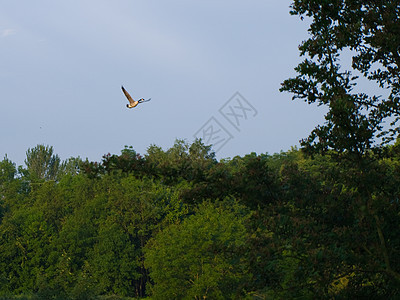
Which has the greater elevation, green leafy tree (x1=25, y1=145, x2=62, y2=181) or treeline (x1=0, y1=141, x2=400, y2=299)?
green leafy tree (x1=25, y1=145, x2=62, y2=181)

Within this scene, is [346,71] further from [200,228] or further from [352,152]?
[200,228]

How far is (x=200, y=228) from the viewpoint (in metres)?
41.7

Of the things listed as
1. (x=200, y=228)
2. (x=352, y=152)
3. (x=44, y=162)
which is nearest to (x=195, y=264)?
(x=200, y=228)

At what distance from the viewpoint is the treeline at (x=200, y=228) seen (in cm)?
1064

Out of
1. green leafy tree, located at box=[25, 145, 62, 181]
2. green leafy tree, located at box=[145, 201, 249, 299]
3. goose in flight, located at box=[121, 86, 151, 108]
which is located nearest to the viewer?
goose in flight, located at box=[121, 86, 151, 108]

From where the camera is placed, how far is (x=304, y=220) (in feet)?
35.0

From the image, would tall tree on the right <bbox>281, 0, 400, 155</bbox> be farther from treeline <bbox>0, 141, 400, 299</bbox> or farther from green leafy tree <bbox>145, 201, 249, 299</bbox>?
green leafy tree <bbox>145, 201, 249, 299</bbox>

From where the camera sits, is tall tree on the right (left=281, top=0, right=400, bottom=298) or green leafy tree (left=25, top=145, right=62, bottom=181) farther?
green leafy tree (left=25, top=145, right=62, bottom=181)

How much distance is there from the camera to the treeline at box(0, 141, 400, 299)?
419 inches

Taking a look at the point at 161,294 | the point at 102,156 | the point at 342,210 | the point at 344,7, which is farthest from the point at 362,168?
the point at 161,294

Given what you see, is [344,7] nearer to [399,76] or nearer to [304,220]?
[399,76]

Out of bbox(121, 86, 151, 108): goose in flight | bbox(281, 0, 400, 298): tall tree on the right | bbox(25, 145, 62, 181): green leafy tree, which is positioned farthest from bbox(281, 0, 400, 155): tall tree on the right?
bbox(25, 145, 62, 181): green leafy tree

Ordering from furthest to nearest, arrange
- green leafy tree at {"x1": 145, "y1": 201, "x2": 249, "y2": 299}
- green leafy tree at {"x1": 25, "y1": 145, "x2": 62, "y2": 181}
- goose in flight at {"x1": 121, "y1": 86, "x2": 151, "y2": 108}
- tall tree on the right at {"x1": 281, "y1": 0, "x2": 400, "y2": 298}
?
1. green leafy tree at {"x1": 25, "y1": 145, "x2": 62, "y2": 181}
2. green leafy tree at {"x1": 145, "y1": 201, "x2": 249, "y2": 299}
3. goose in flight at {"x1": 121, "y1": 86, "x2": 151, "y2": 108}
4. tall tree on the right at {"x1": 281, "y1": 0, "x2": 400, "y2": 298}

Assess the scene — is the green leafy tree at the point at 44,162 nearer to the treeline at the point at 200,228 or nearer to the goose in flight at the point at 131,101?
the treeline at the point at 200,228
